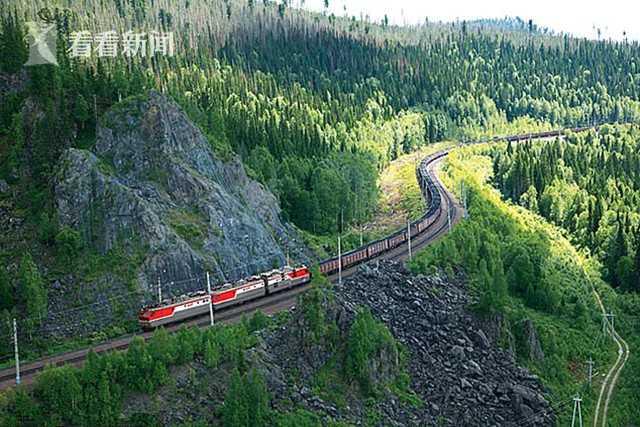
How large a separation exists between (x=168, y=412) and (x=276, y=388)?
7.16m

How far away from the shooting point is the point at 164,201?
65250 millimetres

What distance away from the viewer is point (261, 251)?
70.9 metres

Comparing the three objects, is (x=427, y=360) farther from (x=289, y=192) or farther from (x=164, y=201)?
(x=289, y=192)

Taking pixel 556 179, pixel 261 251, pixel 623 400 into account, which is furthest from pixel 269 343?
pixel 556 179

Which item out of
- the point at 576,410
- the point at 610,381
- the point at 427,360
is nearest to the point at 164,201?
the point at 427,360

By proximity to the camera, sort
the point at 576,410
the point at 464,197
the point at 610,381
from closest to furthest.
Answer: the point at 576,410
the point at 610,381
the point at 464,197

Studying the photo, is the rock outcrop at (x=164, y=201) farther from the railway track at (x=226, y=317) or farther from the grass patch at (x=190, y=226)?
the railway track at (x=226, y=317)

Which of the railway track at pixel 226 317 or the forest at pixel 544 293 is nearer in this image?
the railway track at pixel 226 317

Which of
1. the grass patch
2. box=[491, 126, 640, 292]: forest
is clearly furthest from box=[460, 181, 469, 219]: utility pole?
the grass patch

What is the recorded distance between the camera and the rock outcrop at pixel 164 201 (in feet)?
197

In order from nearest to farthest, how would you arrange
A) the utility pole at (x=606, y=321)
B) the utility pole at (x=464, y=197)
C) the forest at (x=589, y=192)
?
the utility pole at (x=606, y=321), the utility pole at (x=464, y=197), the forest at (x=589, y=192)

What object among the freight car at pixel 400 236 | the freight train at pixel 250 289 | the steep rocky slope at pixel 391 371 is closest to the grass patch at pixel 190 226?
the freight train at pixel 250 289

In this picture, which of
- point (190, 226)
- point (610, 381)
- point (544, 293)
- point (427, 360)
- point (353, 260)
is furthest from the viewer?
point (544, 293)

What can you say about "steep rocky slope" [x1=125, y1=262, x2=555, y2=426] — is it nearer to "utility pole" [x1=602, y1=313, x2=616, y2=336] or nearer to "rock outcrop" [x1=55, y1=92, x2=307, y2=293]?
"rock outcrop" [x1=55, y1=92, x2=307, y2=293]
